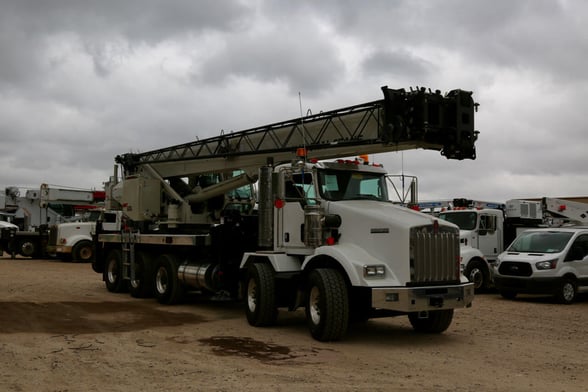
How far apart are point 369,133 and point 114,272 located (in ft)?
30.0

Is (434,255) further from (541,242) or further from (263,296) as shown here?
(541,242)

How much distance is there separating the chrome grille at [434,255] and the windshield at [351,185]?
1.67 metres

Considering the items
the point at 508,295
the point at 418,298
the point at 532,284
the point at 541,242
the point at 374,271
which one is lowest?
the point at 508,295

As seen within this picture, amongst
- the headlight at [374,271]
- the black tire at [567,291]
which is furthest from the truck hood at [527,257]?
the headlight at [374,271]

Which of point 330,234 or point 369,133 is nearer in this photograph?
point 330,234

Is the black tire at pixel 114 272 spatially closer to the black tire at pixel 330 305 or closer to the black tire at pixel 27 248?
the black tire at pixel 330 305

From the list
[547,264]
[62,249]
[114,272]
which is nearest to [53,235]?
[62,249]

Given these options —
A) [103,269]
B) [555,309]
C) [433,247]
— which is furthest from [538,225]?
[103,269]

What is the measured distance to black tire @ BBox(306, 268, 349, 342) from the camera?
364 inches

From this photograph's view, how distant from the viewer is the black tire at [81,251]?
30.2 meters

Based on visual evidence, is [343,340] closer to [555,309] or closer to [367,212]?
[367,212]

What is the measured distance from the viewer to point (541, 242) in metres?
16.9

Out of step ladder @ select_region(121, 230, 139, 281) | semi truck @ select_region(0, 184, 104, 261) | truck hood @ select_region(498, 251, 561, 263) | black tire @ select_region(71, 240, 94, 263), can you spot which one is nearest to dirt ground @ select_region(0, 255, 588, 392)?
step ladder @ select_region(121, 230, 139, 281)

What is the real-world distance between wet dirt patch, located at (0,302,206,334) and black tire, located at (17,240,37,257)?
818 inches
